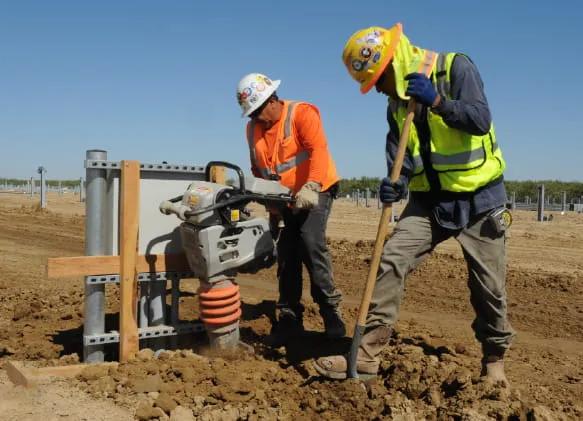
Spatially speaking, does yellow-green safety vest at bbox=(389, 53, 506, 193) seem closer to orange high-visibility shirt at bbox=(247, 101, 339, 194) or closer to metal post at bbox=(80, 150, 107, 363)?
orange high-visibility shirt at bbox=(247, 101, 339, 194)

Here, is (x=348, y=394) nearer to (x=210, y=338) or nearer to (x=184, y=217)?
(x=210, y=338)

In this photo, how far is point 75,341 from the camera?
16.2ft

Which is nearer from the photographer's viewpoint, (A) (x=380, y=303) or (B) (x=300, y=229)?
(A) (x=380, y=303)

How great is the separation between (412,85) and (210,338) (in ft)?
7.61

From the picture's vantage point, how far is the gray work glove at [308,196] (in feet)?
14.2

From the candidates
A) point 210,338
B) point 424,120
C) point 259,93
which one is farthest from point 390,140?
point 210,338

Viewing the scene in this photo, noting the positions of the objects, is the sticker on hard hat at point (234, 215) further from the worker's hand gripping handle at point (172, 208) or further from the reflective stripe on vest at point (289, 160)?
the reflective stripe on vest at point (289, 160)

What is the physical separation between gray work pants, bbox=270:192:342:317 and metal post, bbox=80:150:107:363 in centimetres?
134

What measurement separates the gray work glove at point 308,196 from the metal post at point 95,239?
1418mm

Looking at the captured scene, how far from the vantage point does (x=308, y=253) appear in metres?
4.64

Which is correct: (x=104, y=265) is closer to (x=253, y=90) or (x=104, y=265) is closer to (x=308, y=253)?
(x=308, y=253)

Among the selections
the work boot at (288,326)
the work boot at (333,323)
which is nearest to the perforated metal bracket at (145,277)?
the work boot at (288,326)

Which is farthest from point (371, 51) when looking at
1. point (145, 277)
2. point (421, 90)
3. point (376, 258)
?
point (145, 277)

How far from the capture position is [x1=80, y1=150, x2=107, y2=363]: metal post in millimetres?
4172
